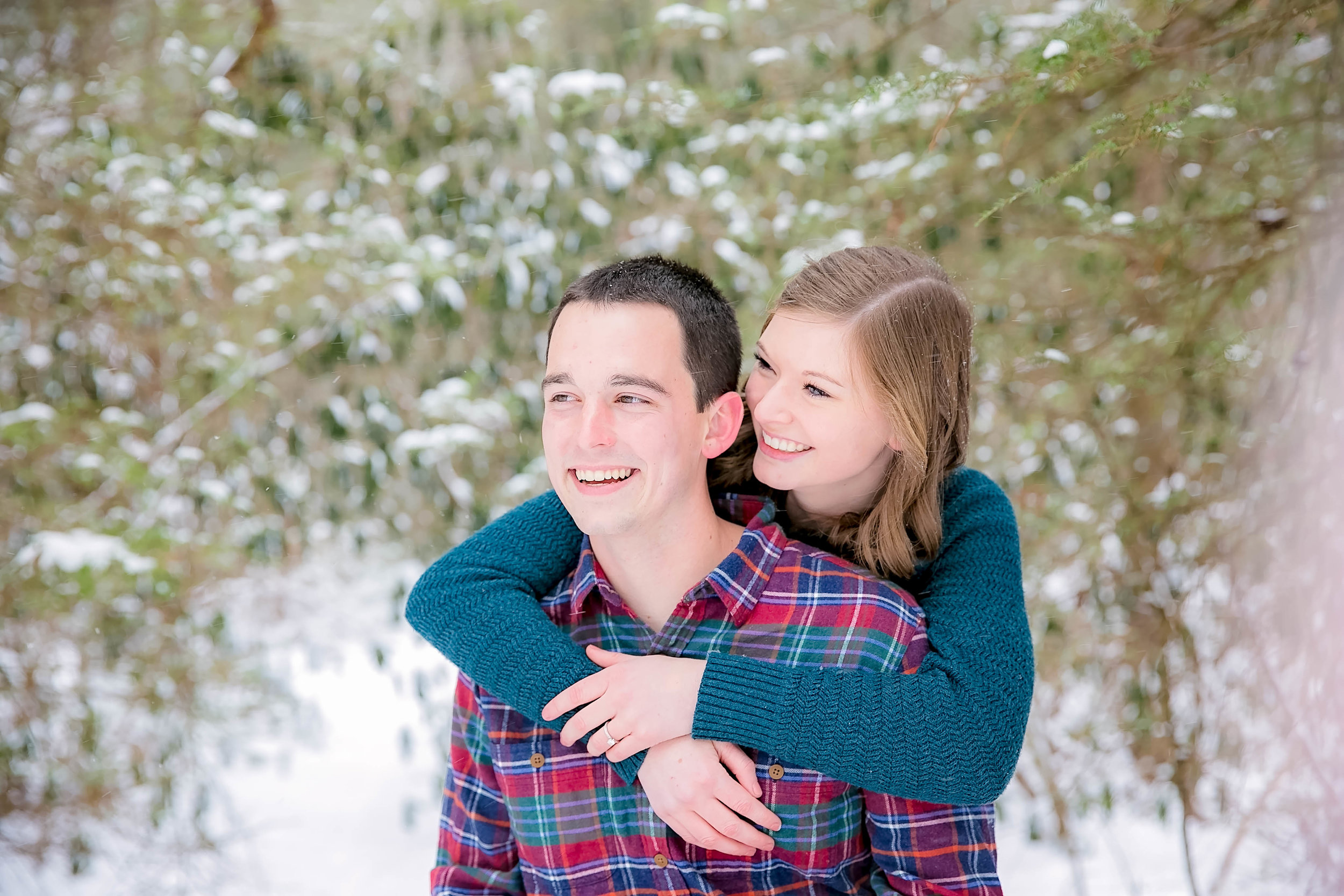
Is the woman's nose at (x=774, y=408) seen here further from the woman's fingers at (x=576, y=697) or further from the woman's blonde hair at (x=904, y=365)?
the woman's fingers at (x=576, y=697)

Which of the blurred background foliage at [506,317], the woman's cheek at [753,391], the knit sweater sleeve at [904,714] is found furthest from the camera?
the blurred background foliage at [506,317]

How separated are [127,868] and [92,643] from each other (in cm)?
85

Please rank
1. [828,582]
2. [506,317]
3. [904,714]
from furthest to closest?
[506,317] < [828,582] < [904,714]

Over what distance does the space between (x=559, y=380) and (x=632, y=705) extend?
486mm

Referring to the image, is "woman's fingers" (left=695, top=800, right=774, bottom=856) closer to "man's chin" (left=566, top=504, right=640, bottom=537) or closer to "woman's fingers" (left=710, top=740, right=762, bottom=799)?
"woman's fingers" (left=710, top=740, right=762, bottom=799)

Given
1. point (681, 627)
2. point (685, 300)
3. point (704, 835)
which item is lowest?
point (704, 835)

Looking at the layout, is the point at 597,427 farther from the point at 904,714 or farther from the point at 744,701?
the point at 904,714

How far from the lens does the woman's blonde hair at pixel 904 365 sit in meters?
1.67

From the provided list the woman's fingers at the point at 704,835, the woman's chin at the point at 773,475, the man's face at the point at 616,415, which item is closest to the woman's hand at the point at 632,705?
the woman's fingers at the point at 704,835

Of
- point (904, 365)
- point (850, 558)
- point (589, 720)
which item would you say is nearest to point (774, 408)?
point (904, 365)

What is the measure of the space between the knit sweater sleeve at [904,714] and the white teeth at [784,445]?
346 millimetres

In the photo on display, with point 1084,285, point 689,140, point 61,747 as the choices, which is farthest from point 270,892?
point 1084,285

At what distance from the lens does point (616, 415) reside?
1561 millimetres

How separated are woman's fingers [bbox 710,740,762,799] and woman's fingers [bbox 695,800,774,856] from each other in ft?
0.09
